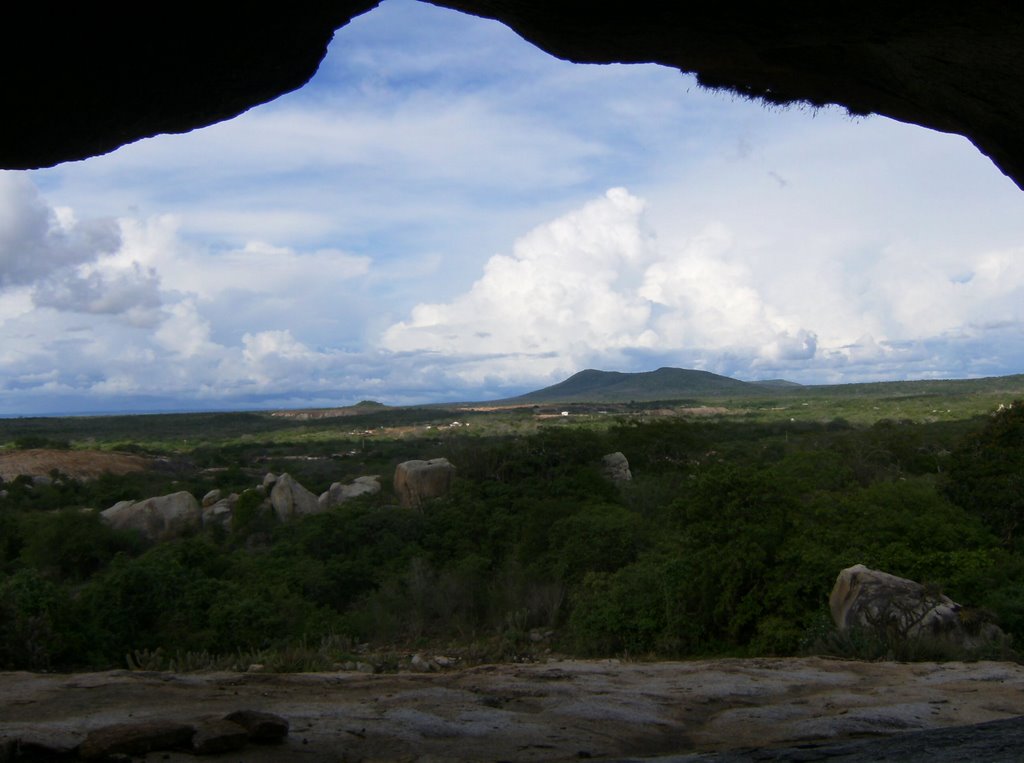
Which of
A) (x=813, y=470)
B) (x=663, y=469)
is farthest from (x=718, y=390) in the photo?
(x=813, y=470)

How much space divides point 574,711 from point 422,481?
24.1 meters

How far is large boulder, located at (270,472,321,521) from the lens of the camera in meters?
30.3

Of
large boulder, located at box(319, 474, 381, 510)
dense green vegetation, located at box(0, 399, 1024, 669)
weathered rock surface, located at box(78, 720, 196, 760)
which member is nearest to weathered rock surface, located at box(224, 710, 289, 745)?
weathered rock surface, located at box(78, 720, 196, 760)

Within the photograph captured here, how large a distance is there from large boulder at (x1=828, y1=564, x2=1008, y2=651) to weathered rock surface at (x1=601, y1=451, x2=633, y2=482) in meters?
18.6

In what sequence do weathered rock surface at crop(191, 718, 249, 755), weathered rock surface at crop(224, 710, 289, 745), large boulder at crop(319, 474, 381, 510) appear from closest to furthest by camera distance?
weathered rock surface at crop(191, 718, 249, 755) < weathered rock surface at crop(224, 710, 289, 745) < large boulder at crop(319, 474, 381, 510)

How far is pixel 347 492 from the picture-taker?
3288 cm

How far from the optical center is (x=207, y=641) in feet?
47.6

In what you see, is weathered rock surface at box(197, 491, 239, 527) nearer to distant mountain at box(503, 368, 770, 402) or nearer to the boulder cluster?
the boulder cluster

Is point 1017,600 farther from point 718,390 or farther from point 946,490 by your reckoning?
point 718,390

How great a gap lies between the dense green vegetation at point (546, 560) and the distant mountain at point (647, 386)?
112 metres

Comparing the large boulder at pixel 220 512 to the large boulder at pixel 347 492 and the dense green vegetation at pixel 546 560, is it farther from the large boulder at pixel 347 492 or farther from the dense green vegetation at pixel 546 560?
the large boulder at pixel 347 492

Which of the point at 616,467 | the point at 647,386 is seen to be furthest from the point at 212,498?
the point at 647,386

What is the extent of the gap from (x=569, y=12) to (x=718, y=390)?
495ft

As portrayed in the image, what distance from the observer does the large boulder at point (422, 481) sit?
30.2 metres
